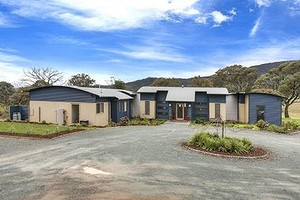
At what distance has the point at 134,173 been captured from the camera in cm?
1038

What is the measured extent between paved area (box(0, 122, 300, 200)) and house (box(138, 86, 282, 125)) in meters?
16.5

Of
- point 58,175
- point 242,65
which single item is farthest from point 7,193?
point 242,65

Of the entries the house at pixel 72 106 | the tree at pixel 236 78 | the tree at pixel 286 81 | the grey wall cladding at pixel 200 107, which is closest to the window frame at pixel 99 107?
the house at pixel 72 106

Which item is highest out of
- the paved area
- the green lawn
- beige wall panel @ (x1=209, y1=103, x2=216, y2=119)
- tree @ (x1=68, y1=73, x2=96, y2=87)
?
tree @ (x1=68, y1=73, x2=96, y2=87)

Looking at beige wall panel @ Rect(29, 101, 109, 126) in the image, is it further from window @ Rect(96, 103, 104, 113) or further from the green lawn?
the green lawn

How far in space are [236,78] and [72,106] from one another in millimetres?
51323

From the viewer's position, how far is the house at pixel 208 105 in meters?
32.3

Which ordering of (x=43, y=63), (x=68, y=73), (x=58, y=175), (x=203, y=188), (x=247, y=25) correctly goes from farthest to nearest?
(x=68, y=73) < (x=43, y=63) < (x=247, y=25) < (x=58, y=175) < (x=203, y=188)

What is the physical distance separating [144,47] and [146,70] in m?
25.2

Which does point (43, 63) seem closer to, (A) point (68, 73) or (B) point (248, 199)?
(A) point (68, 73)

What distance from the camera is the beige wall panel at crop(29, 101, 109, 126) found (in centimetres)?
2662

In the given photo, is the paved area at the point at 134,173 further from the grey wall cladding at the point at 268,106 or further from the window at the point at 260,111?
the window at the point at 260,111

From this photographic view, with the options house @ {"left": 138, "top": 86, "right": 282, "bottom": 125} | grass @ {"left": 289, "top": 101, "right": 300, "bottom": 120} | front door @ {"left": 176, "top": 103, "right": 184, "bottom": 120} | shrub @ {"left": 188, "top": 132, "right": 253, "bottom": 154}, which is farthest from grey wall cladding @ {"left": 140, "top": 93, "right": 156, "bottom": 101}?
grass @ {"left": 289, "top": 101, "right": 300, "bottom": 120}

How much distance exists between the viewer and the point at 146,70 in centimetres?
5772
